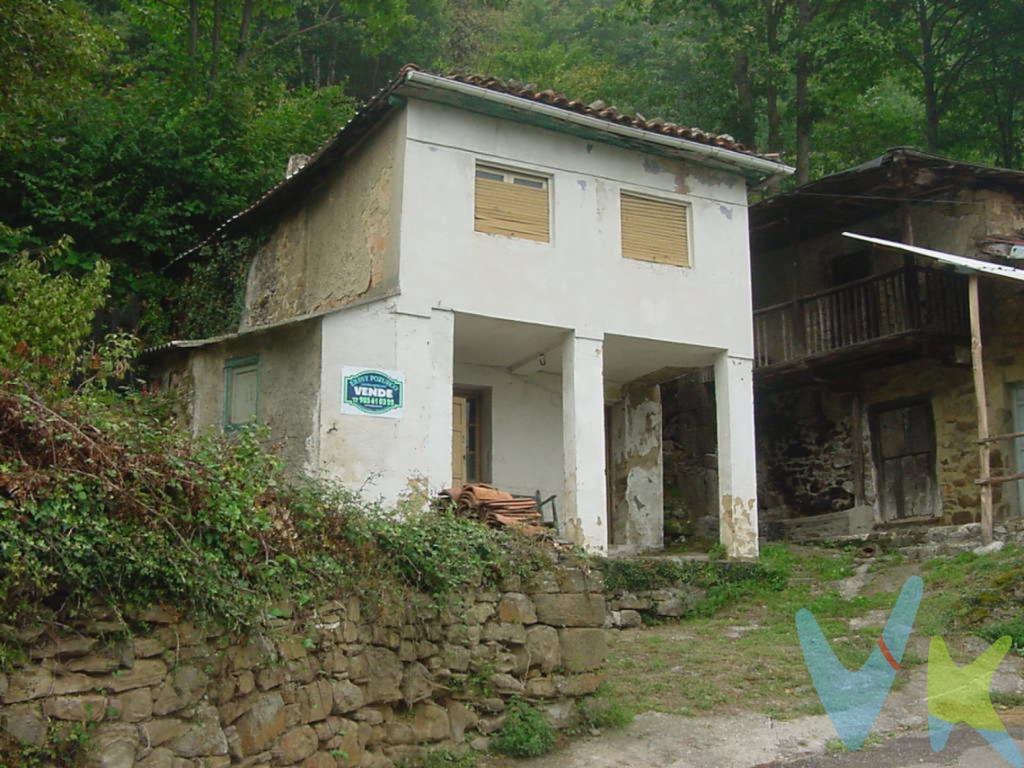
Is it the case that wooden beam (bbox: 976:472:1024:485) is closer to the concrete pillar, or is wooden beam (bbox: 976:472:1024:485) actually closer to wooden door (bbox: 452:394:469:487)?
the concrete pillar

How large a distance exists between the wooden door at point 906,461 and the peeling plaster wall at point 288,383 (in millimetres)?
9722

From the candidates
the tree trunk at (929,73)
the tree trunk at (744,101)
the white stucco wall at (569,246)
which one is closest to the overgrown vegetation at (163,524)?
the white stucco wall at (569,246)

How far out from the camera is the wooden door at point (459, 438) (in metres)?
14.0

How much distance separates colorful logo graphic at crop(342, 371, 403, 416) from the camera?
11.7 metres

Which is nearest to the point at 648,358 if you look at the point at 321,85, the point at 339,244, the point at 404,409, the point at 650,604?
the point at 650,604

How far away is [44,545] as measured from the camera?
5.13 m

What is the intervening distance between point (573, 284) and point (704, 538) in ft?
16.0

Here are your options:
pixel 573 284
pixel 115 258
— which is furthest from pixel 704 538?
pixel 115 258

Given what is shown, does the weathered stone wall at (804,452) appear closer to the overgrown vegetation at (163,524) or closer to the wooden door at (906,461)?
the wooden door at (906,461)

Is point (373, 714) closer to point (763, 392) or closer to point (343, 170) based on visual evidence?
point (343, 170)

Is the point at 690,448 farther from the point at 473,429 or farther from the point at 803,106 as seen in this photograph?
the point at 803,106

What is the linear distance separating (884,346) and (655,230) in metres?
4.11

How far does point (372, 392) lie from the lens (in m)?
11.8

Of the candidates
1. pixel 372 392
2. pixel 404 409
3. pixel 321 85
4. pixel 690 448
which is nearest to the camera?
pixel 372 392
